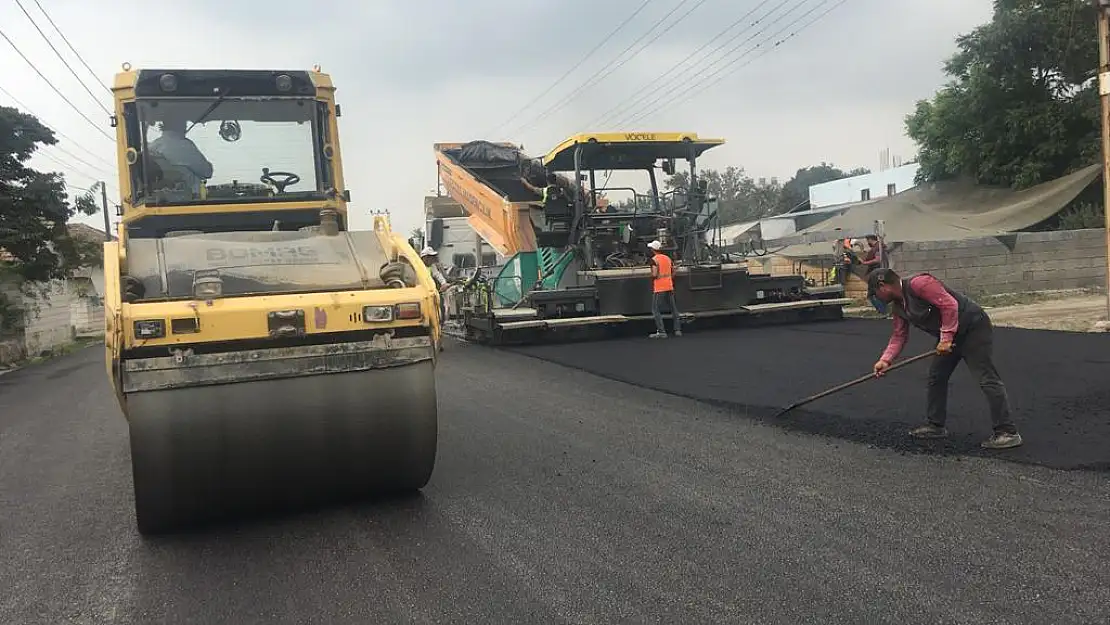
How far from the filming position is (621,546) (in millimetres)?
3820

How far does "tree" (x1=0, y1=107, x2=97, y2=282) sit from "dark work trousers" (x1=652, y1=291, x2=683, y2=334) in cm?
1273

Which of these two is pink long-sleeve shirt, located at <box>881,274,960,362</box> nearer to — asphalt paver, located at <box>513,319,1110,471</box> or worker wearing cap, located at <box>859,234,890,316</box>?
asphalt paver, located at <box>513,319,1110,471</box>

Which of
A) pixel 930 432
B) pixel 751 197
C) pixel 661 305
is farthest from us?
pixel 751 197

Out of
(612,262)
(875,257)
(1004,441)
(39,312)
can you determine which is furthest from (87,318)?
(1004,441)

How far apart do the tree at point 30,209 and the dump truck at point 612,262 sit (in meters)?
9.70

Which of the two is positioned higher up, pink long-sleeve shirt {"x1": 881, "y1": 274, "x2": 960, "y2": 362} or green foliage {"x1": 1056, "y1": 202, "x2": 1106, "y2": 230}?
green foliage {"x1": 1056, "y1": 202, "x2": 1106, "y2": 230}

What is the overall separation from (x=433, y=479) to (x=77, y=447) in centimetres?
372

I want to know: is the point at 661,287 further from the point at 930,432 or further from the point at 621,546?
the point at 621,546

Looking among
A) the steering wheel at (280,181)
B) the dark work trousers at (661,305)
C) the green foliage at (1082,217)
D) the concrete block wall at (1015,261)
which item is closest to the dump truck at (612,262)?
the dark work trousers at (661,305)

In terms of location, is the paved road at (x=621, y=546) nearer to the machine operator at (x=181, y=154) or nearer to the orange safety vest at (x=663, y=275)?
the machine operator at (x=181, y=154)

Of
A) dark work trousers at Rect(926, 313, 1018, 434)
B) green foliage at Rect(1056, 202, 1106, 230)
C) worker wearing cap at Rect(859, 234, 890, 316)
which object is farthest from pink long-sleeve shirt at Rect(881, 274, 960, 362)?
green foliage at Rect(1056, 202, 1106, 230)

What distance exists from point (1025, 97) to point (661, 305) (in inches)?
532

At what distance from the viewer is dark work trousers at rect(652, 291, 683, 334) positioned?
12.1m

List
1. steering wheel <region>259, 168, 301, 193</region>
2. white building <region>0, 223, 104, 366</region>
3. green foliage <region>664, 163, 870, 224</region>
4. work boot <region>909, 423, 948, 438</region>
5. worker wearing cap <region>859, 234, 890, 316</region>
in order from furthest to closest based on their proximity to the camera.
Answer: green foliage <region>664, 163, 870, 224</region>, white building <region>0, 223, 104, 366</region>, worker wearing cap <region>859, 234, 890, 316</region>, steering wheel <region>259, 168, 301, 193</region>, work boot <region>909, 423, 948, 438</region>
